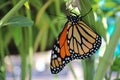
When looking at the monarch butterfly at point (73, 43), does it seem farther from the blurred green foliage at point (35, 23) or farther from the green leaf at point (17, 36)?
the green leaf at point (17, 36)

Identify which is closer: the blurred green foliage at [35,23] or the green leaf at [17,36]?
the blurred green foliage at [35,23]

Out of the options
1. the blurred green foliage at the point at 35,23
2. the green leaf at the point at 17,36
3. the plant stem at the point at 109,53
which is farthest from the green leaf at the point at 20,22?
the green leaf at the point at 17,36

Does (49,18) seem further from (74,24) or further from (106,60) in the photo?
(106,60)

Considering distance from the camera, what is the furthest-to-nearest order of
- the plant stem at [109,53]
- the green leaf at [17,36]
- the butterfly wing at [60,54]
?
the green leaf at [17,36] → the butterfly wing at [60,54] → the plant stem at [109,53]

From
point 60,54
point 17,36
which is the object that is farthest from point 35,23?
point 60,54

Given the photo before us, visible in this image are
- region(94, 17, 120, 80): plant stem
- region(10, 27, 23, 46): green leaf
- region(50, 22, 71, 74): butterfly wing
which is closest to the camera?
region(94, 17, 120, 80): plant stem

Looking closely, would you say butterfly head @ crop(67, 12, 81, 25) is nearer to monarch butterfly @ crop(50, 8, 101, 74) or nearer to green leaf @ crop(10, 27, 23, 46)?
monarch butterfly @ crop(50, 8, 101, 74)

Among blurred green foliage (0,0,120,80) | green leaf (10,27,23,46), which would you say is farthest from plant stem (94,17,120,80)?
green leaf (10,27,23,46)
